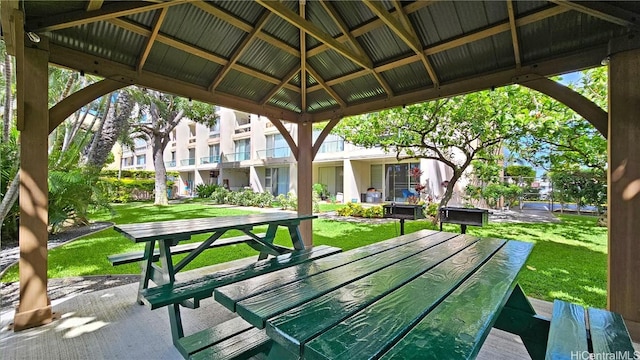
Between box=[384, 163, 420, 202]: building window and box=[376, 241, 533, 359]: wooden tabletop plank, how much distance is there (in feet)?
47.7

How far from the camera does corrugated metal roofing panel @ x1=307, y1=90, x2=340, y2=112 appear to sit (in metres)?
5.42

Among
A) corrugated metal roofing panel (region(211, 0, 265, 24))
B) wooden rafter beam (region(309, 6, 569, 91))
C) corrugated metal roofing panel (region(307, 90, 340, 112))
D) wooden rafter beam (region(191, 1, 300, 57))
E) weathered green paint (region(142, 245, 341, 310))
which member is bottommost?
weathered green paint (region(142, 245, 341, 310))

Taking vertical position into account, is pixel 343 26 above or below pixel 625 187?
above

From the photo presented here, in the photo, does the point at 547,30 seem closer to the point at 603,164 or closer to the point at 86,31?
the point at 86,31

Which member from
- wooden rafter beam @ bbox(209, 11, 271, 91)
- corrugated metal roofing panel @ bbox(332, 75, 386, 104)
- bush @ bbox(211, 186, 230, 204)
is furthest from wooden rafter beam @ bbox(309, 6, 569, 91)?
bush @ bbox(211, 186, 230, 204)

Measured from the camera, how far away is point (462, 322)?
1181 millimetres

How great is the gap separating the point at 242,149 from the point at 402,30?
21.0 meters

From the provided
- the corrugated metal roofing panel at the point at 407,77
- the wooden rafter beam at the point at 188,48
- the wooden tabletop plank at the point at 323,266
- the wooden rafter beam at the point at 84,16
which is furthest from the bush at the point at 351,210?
the wooden rafter beam at the point at 84,16

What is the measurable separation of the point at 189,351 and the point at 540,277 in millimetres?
5176

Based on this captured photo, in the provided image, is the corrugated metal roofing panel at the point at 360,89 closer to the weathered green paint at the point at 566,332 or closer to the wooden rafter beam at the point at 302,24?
the wooden rafter beam at the point at 302,24

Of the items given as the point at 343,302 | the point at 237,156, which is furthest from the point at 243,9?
Answer: the point at 237,156

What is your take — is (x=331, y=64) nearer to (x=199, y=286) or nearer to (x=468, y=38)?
(x=468, y=38)

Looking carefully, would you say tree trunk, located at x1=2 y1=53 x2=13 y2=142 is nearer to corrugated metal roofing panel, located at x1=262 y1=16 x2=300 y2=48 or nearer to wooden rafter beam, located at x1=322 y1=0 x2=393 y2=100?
corrugated metal roofing panel, located at x1=262 y1=16 x2=300 y2=48

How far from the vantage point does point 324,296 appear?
4.78 ft
